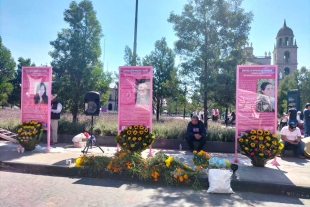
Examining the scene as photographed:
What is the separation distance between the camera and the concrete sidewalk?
575 centimetres

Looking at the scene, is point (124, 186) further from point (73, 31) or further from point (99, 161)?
point (73, 31)

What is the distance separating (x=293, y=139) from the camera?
9008 mm

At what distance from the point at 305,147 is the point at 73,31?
11346 mm

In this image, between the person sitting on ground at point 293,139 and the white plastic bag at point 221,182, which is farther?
the person sitting on ground at point 293,139

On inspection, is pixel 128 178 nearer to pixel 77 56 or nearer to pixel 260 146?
pixel 260 146

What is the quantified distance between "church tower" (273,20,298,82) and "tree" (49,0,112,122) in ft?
227

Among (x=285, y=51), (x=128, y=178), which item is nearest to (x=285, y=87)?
(x=285, y=51)

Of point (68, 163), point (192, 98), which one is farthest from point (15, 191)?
point (192, 98)

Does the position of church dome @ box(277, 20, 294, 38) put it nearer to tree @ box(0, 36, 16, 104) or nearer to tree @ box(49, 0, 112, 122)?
tree @ box(0, 36, 16, 104)

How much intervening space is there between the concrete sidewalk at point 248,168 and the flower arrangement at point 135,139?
4.23 ft

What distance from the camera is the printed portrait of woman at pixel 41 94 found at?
30.7 ft

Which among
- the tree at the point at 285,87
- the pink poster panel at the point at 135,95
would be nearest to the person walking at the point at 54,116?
the pink poster panel at the point at 135,95

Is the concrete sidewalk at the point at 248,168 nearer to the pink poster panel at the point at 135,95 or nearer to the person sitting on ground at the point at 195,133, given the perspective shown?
the person sitting on ground at the point at 195,133

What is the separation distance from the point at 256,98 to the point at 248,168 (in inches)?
81.7
